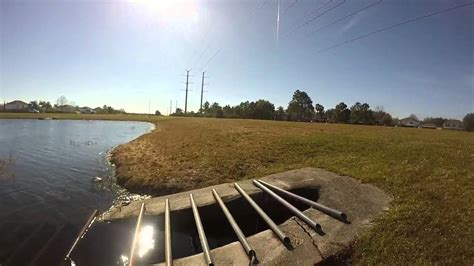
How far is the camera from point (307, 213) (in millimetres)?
10328

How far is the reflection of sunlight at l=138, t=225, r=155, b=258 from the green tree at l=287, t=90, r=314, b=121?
128m

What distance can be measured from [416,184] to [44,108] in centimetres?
18955

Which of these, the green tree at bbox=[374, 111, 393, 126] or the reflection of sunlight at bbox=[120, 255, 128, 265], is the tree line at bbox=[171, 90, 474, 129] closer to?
the green tree at bbox=[374, 111, 393, 126]

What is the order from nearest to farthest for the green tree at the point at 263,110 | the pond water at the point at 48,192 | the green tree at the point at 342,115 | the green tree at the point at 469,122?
1. the pond water at the point at 48,192
2. the green tree at the point at 469,122
3. the green tree at the point at 263,110
4. the green tree at the point at 342,115

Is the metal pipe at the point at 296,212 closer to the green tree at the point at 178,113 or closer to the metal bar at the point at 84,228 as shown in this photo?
the metal bar at the point at 84,228

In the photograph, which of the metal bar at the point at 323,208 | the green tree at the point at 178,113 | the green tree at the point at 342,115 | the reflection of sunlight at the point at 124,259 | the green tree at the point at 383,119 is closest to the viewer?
the reflection of sunlight at the point at 124,259

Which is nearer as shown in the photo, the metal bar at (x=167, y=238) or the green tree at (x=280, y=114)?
the metal bar at (x=167, y=238)

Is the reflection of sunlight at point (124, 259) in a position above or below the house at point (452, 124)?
below

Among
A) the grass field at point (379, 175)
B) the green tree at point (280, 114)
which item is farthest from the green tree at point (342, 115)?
the grass field at point (379, 175)

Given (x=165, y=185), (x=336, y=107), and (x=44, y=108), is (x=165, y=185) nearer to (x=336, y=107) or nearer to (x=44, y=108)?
(x=336, y=107)

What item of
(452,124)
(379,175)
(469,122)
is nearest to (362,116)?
(469,122)

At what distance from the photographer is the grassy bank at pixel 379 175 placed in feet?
26.5

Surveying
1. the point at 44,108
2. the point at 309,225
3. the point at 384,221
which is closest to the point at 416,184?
the point at 384,221

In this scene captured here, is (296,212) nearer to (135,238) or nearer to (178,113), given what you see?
(135,238)
